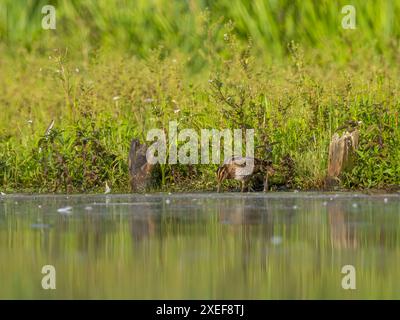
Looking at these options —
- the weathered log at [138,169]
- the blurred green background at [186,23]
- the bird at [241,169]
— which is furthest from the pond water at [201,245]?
the blurred green background at [186,23]

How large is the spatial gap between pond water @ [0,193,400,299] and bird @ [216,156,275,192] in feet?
0.76

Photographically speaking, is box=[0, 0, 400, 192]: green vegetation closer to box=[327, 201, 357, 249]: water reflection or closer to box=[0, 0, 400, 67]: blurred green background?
box=[0, 0, 400, 67]: blurred green background

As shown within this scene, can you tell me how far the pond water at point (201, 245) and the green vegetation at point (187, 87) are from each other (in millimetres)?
659

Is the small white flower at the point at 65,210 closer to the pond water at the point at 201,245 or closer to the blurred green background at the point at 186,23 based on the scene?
the pond water at the point at 201,245

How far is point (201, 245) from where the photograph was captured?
8.74m

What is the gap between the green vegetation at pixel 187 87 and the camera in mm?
12508

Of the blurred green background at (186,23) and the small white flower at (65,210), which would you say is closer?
the small white flower at (65,210)

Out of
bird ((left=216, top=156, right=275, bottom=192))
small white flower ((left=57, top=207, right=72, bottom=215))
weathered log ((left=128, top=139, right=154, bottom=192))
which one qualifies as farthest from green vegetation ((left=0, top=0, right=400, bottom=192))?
small white flower ((left=57, top=207, right=72, bottom=215))

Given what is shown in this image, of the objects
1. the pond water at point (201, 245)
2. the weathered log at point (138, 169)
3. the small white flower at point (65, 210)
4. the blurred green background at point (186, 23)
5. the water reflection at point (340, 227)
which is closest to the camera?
the pond water at point (201, 245)

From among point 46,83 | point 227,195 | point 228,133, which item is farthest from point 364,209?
point 46,83

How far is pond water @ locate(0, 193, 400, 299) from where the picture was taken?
7.16m

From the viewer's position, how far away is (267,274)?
297 inches

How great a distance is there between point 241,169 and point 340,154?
0.96m
